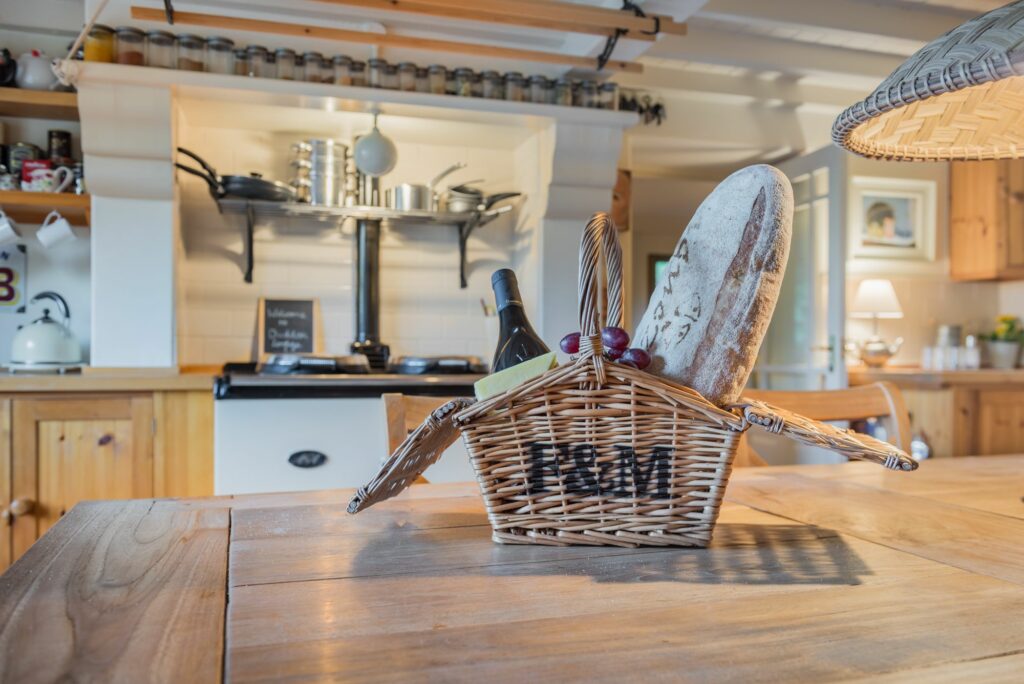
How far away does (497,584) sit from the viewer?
653 mm

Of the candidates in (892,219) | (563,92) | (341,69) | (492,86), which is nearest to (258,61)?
(341,69)

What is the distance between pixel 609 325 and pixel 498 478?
21cm

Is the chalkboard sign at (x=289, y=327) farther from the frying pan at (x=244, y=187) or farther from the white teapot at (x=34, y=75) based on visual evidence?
the white teapot at (x=34, y=75)

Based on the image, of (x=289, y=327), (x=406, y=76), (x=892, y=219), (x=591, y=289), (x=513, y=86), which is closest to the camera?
(x=591, y=289)

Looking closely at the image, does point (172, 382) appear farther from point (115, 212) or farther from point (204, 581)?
point (204, 581)

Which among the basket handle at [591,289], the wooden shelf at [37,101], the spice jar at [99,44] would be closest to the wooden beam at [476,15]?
the spice jar at [99,44]

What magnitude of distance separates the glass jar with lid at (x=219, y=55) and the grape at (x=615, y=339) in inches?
93.7

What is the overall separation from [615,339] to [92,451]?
7.61 feet

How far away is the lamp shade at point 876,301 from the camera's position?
165 inches

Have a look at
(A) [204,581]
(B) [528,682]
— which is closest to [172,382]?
(A) [204,581]

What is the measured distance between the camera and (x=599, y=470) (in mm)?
755

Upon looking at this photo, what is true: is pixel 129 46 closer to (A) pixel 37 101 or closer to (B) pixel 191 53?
(B) pixel 191 53

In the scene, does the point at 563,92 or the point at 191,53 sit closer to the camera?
the point at 191,53

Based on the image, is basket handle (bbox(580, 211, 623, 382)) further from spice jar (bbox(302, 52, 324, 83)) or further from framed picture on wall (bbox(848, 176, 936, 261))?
framed picture on wall (bbox(848, 176, 936, 261))
